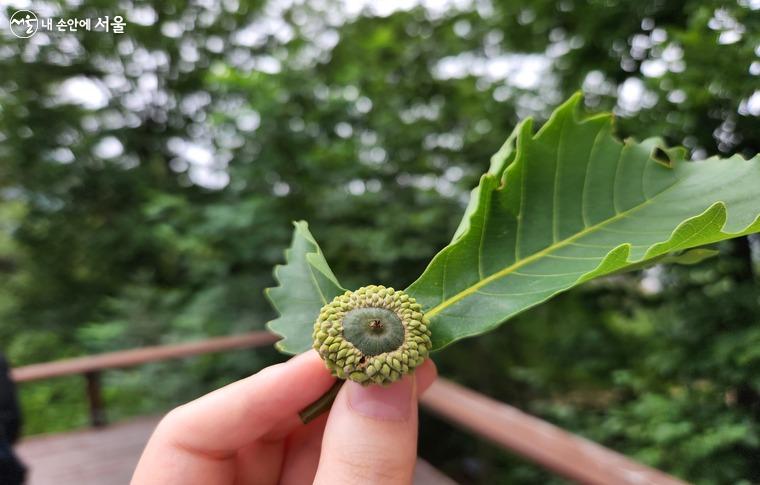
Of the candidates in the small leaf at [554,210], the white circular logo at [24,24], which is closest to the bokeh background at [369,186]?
the white circular logo at [24,24]

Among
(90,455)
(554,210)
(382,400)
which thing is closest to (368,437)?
(382,400)

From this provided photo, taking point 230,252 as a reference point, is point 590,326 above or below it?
below

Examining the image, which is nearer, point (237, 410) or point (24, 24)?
point (237, 410)

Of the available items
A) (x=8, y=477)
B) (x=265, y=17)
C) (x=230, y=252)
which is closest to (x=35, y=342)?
(x=230, y=252)

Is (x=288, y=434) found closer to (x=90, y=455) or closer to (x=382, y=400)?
(x=382, y=400)

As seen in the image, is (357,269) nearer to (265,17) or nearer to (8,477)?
(8,477)
